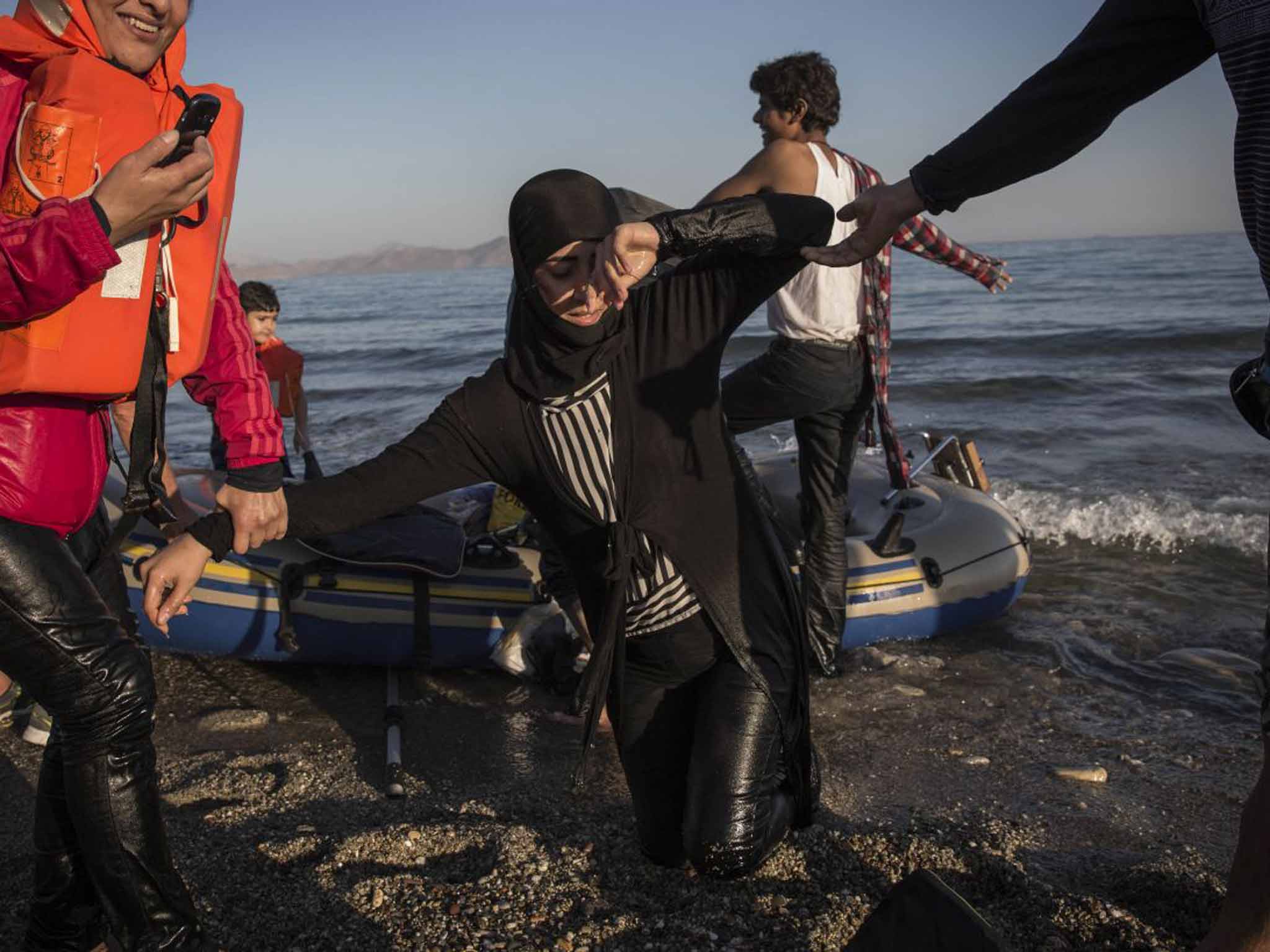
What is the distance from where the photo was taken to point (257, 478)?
260 cm

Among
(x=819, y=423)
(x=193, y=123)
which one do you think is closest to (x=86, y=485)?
(x=193, y=123)

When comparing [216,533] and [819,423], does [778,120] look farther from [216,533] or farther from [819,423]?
[216,533]

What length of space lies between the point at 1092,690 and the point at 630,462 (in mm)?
3104

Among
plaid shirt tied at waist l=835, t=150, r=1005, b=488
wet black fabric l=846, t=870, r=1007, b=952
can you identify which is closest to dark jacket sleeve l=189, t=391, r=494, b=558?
wet black fabric l=846, t=870, r=1007, b=952

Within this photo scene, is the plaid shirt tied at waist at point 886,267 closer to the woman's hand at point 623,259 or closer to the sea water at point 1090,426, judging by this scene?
the sea water at point 1090,426

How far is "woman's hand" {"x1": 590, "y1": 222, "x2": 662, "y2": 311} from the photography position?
240cm

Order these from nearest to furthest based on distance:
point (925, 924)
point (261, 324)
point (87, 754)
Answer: point (925, 924)
point (87, 754)
point (261, 324)

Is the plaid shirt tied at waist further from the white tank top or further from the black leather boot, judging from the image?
the black leather boot

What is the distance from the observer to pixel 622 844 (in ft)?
10.1

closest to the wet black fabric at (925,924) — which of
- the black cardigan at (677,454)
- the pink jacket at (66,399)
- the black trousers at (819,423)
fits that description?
the black cardigan at (677,454)

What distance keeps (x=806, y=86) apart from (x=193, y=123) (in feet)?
9.22

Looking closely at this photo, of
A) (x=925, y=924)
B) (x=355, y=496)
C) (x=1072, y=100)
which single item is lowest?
(x=925, y=924)

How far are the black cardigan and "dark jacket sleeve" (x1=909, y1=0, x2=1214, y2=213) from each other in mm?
651

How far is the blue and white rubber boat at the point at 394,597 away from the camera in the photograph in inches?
188
